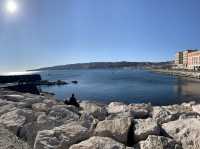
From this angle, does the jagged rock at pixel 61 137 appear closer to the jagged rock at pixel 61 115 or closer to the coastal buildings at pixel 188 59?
the jagged rock at pixel 61 115

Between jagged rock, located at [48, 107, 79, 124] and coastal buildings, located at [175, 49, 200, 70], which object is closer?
jagged rock, located at [48, 107, 79, 124]

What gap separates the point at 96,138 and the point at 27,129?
231 cm

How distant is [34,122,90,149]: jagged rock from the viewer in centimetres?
576

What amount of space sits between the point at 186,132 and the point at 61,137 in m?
2.93

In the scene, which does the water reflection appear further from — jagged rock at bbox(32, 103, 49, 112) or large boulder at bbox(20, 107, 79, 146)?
large boulder at bbox(20, 107, 79, 146)

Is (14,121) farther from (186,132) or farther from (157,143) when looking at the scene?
(186,132)

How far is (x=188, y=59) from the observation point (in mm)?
121000

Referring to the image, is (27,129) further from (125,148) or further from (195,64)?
(195,64)

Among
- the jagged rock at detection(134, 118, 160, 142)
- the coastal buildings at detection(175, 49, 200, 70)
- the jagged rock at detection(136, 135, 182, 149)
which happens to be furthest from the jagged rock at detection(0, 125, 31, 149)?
the coastal buildings at detection(175, 49, 200, 70)

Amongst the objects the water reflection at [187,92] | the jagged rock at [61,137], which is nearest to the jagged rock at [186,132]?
the jagged rock at [61,137]

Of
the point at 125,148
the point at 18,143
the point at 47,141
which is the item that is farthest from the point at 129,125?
the point at 18,143

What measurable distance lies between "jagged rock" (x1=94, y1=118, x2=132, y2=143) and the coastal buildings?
9686 centimetres

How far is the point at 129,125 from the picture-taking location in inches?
252

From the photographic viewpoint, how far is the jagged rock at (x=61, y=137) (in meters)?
5.76
